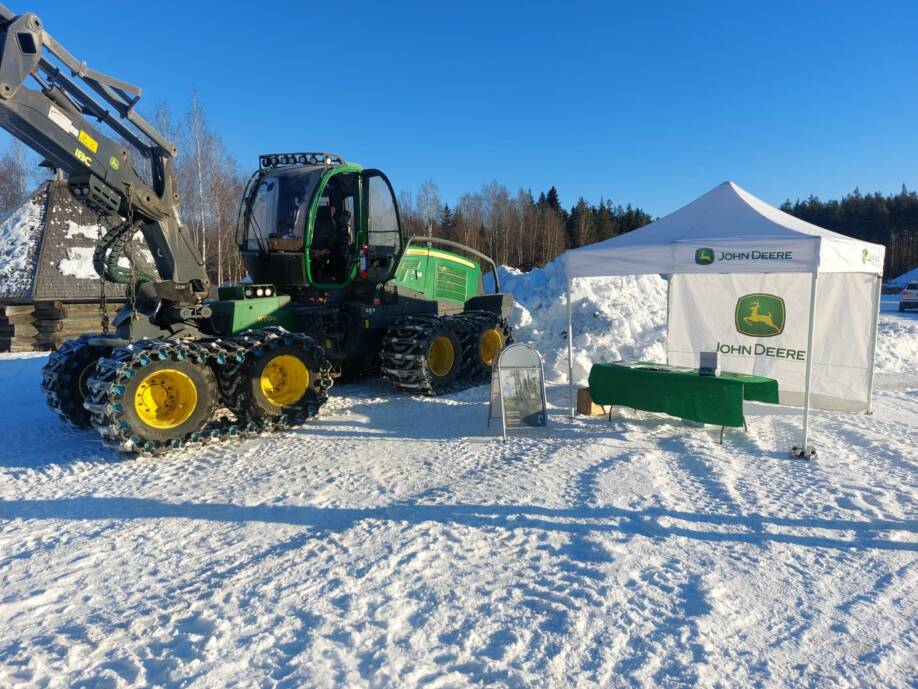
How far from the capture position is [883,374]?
10.1 m

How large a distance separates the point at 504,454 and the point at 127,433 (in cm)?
346

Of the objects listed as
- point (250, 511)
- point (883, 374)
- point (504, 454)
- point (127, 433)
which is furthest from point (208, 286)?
point (883, 374)

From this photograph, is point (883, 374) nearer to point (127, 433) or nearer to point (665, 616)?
point (665, 616)

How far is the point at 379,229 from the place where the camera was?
8.21m

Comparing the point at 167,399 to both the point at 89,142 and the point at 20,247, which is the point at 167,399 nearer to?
the point at 89,142

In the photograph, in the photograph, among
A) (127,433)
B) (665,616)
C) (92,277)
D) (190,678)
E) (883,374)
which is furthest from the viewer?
(92,277)

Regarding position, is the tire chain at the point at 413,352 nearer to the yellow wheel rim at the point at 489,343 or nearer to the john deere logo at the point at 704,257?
the yellow wheel rim at the point at 489,343

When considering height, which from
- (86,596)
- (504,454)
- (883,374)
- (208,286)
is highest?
(208,286)

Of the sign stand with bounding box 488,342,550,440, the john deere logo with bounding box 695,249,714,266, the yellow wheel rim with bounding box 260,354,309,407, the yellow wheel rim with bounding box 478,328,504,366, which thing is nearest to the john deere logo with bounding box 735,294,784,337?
the john deere logo with bounding box 695,249,714,266

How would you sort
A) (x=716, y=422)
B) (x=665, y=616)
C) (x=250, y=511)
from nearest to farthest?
(x=665, y=616)
(x=250, y=511)
(x=716, y=422)

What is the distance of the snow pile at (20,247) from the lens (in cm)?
1488

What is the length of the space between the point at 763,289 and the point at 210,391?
287 inches

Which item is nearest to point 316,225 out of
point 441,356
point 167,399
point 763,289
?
point 441,356

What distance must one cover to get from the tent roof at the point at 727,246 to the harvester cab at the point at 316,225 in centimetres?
273
